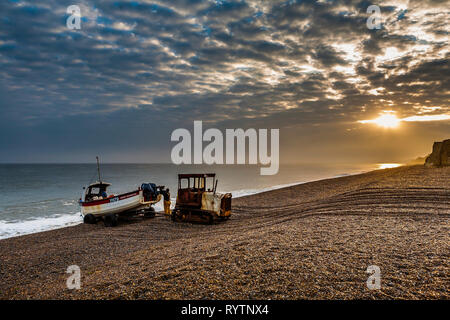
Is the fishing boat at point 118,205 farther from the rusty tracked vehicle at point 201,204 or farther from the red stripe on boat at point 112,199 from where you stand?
the rusty tracked vehicle at point 201,204

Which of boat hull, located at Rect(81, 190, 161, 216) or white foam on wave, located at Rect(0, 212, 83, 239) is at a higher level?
boat hull, located at Rect(81, 190, 161, 216)

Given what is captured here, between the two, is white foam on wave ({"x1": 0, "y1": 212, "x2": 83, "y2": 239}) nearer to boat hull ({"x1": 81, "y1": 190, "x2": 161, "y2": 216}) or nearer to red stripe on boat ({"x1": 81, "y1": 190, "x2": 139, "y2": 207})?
red stripe on boat ({"x1": 81, "y1": 190, "x2": 139, "y2": 207})

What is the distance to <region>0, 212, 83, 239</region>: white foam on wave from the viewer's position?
20.3 metres

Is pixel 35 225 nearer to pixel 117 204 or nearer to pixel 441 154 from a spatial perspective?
pixel 117 204

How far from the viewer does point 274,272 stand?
20.3 ft

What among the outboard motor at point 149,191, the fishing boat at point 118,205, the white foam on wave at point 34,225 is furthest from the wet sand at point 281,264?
the white foam on wave at point 34,225

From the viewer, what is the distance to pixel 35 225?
2252cm

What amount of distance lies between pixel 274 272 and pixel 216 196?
1130 cm

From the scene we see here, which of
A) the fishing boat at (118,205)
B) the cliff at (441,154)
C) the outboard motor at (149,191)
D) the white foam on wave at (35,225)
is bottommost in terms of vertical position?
the white foam on wave at (35,225)

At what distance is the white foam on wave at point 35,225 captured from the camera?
2029 cm

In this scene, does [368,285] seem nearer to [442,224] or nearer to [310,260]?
[310,260]

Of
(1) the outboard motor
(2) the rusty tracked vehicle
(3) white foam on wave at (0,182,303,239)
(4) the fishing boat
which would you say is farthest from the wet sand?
(3) white foam on wave at (0,182,303,239)

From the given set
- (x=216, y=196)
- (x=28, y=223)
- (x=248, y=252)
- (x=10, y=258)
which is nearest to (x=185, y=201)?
(x=216, y=196)

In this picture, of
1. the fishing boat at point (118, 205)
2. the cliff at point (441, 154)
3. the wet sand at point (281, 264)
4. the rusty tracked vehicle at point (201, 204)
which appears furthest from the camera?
the cliff at point (441, 154)
